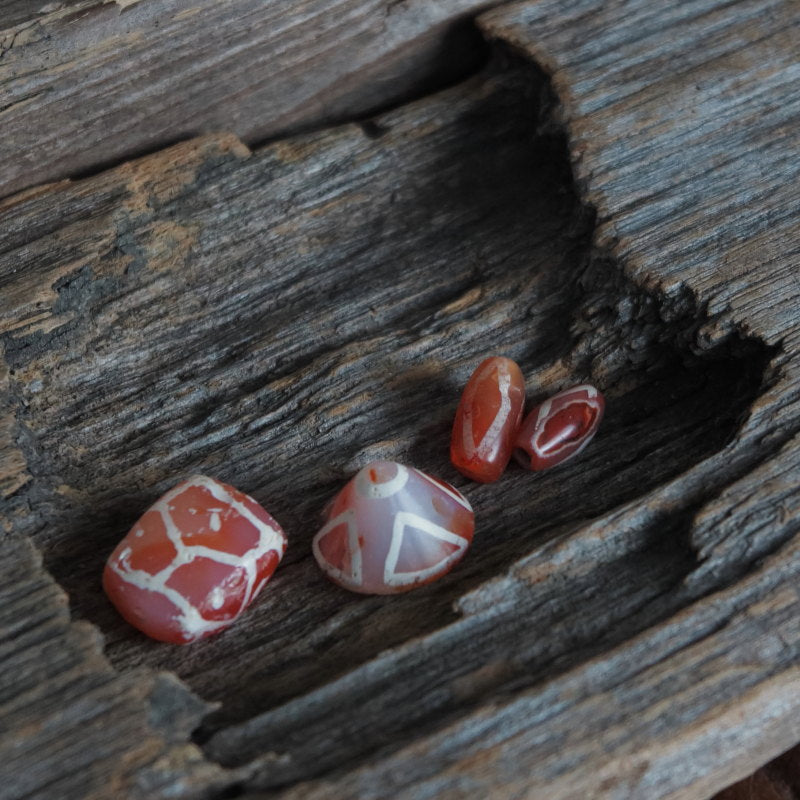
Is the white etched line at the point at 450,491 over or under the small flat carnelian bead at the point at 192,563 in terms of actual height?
under

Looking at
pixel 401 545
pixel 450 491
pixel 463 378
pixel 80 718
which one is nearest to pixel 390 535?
pixel 401 545

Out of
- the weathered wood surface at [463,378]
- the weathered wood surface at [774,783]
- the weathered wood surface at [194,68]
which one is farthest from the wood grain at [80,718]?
the weathered wood surface at [194,68]

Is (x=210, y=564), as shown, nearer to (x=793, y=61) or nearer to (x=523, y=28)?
(x=523, y=28)

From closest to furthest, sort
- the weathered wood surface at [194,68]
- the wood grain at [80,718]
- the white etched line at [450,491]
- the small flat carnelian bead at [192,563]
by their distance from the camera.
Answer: the wood grain at [80,718] → the small flat carnelian bead at [192,563] → the white etched line at [450,491] → the weathered wood surface at [194,68]

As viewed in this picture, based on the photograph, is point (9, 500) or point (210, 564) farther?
point (9, 500)

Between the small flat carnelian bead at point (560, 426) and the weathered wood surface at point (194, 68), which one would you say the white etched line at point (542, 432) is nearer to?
the small flat carnelian bead at point (560, 426)

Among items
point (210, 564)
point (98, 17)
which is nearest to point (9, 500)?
point (210, 564)

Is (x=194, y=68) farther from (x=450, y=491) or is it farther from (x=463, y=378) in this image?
(x=450, y=491)

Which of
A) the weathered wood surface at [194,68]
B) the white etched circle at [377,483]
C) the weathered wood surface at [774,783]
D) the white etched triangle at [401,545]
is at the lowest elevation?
the weathered wood surface at [774,783]

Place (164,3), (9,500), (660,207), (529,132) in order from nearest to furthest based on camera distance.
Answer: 1. (9,500)
2. (660,207)
3. (164,3)
4. (529,132)
